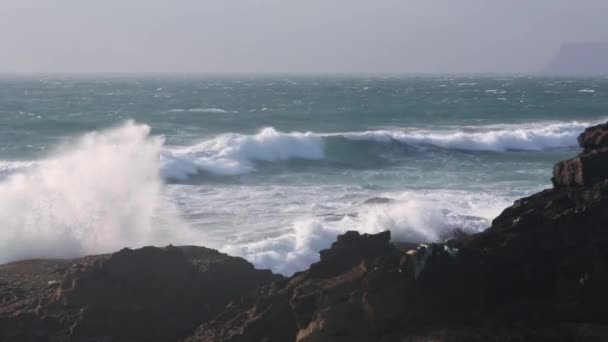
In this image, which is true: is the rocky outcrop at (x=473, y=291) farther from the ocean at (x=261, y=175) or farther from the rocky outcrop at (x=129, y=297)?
the ocean at (x=261, y=175)

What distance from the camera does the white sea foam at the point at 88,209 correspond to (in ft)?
60.5

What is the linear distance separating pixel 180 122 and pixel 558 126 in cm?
2803

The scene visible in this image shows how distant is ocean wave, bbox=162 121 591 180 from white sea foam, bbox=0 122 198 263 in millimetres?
6323

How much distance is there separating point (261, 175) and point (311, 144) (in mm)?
9210

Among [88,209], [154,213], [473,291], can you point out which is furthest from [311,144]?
[473,291]

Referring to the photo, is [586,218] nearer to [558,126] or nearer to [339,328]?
[339,328]

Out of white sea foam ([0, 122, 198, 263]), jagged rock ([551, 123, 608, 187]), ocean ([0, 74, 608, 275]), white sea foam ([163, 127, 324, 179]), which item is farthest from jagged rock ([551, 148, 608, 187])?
white sea foam ([163, 127, 324, 179])

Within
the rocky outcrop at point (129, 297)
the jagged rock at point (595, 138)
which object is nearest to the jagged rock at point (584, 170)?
the jagged rock at point (595, 138)

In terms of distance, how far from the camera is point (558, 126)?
5438cm

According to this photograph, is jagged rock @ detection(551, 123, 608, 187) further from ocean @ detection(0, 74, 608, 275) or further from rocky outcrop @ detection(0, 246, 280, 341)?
ocean @ detection(0, 74, 608, 275)

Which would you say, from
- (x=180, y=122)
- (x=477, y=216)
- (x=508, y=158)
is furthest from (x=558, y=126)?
(x=477, y=216)

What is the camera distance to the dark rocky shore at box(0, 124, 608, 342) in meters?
8.20

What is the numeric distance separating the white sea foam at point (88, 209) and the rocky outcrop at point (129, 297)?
20.1 ft

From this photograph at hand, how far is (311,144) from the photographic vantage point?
1718 inches
